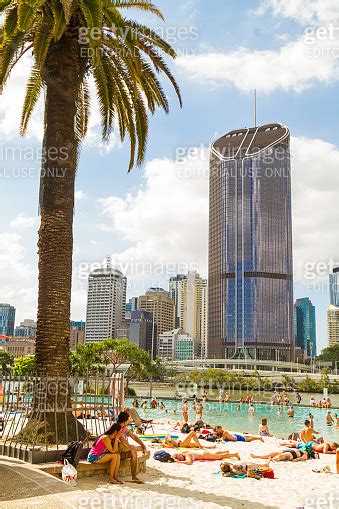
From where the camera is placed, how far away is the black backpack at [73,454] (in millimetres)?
9398

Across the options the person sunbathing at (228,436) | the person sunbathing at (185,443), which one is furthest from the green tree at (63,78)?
the person sunbathing at (228,436)

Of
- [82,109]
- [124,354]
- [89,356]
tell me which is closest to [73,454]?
[82,109]

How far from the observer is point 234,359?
518 ft

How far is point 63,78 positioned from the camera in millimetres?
12273

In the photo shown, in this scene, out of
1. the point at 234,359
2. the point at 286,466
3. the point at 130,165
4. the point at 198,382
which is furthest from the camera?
the point at 234,359

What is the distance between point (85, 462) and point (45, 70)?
886cm

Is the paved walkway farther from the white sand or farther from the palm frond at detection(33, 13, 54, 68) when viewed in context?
the palm frond at detection(33, 13, 54, 68)

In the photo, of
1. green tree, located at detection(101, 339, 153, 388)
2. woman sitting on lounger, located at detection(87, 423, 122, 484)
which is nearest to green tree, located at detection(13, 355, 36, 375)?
green tree, located at detection(101, 339, 153, 388)

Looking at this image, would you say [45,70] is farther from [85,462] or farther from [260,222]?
[260,222]

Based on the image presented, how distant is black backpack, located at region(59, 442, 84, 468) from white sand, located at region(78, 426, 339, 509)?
389mm

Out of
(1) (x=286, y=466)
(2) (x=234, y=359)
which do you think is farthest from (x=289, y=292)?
(1) (x=286, y=466)

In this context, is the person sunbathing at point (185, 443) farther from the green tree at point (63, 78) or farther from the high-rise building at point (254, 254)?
the high-rise building at point (254, 254)

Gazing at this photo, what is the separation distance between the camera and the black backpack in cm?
940

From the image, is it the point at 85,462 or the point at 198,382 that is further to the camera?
the point at 198,382
